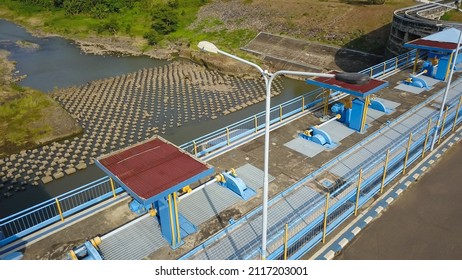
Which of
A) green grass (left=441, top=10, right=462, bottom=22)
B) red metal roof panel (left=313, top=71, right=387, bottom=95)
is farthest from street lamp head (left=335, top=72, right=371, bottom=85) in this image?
green grass (left=441, top=10, right=462, bottom=22)

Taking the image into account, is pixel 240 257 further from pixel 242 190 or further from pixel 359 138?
pixel 359 138

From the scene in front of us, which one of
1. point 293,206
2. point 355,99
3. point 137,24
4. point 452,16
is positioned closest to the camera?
point 293,206

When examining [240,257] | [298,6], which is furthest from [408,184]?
[298,6]

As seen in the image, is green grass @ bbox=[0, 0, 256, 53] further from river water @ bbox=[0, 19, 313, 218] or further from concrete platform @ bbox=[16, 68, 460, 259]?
concrete platform @ bbox=[16, 68, 460, 259]

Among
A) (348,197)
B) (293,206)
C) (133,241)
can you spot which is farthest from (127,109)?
(348,197)

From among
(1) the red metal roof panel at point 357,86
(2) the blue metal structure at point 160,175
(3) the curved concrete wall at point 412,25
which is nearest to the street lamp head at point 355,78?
(2) the blue metal structure at point 160,175

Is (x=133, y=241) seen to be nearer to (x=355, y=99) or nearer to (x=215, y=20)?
(x=355, y=99)
